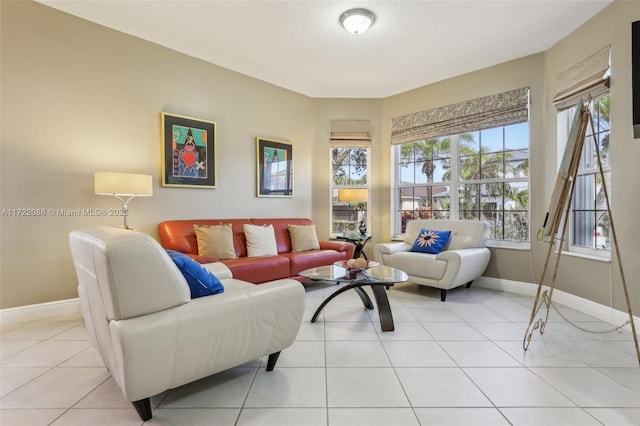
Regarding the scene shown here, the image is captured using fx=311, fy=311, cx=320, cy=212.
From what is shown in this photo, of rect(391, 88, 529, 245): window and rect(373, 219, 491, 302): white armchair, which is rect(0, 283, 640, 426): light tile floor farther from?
rect(391, 88, 529, 245): window

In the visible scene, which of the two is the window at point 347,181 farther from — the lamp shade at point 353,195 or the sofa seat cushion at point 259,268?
the sofa seat cushion at point 259,268

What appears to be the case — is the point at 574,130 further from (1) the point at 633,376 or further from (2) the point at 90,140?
(2) the point at 90,140

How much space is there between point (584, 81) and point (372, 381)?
138 inches

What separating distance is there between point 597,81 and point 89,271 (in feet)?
14.1

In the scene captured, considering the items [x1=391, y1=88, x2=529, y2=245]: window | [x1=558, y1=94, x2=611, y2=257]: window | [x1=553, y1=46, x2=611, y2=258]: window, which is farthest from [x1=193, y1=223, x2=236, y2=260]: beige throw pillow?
[x1=558, y1=94, x2=611, y2=257]: window

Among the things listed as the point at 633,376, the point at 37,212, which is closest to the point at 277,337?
the point at 633,376

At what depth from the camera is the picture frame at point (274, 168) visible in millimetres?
4492

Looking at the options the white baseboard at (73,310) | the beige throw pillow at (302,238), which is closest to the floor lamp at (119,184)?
the white baseboard at (73,310)

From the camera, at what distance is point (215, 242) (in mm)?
3404

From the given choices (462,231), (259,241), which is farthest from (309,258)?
(462,231)

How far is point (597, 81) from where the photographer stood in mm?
2943

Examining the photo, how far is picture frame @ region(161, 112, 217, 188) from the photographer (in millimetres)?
3613

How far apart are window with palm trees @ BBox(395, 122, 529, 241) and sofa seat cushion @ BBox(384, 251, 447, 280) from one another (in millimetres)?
1156

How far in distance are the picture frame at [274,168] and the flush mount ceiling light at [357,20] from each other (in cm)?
201
